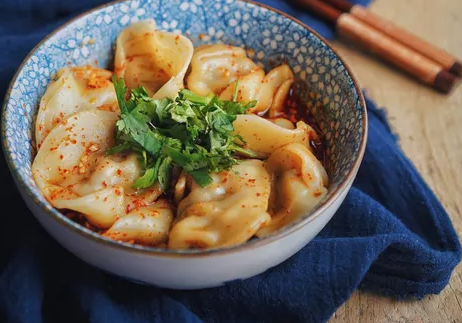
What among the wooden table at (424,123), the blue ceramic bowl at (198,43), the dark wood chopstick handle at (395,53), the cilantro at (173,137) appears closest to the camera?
the blue ceramic bowl at (198,43)

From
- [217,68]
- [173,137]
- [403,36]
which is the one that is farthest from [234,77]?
[403,36]

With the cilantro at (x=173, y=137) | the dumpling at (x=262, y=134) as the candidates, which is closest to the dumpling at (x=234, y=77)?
the dumpling at (x=262, y=134)

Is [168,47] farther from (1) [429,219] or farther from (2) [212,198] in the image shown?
(1) [429,219]

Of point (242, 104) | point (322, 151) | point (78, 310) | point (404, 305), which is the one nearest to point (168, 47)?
point (242, 104)

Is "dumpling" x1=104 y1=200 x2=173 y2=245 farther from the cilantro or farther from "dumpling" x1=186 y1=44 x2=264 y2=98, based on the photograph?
"dumpling" x1=186 y1=44 x2=264 y2=98

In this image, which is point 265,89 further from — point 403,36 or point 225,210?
point 403,36

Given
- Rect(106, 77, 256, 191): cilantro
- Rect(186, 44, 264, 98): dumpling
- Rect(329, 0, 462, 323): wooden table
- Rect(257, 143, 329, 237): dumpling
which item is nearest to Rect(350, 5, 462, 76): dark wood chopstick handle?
Rect(329, 0, 462, 323): wooden table

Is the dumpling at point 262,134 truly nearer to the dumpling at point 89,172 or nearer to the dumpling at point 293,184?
the dumpling at point 293,184

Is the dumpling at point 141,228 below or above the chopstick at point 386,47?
below
